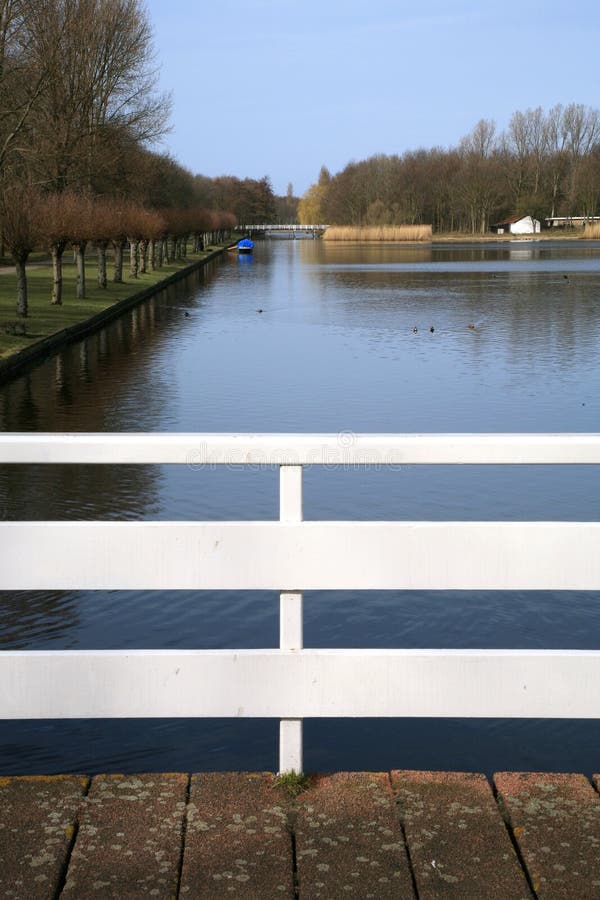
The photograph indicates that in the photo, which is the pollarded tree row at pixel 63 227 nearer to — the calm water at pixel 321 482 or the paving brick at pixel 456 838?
the calm water at pixel 321 482

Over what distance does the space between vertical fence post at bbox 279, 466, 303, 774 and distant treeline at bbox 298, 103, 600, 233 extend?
5525 inches

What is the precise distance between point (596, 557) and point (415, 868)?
89cm

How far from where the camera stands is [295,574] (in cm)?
304

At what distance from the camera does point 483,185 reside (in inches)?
5655

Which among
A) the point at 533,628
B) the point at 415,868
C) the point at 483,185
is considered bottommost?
the point at 533,628

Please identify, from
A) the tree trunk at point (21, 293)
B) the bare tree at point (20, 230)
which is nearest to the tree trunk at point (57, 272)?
the bare tree at point (20, 230)

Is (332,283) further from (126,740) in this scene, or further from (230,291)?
(126,740)

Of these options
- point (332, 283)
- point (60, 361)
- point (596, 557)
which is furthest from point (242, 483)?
point (332, 283)

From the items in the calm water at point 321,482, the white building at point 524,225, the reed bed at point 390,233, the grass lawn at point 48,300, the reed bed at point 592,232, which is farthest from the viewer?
the white building at point 524,225

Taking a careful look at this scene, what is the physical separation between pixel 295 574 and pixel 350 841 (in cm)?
66

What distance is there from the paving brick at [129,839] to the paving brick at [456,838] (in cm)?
56

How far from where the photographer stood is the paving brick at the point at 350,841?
2652 millimetres

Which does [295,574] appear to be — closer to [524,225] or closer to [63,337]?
[63,337]

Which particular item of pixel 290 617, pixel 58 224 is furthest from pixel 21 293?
pixel 290 617
